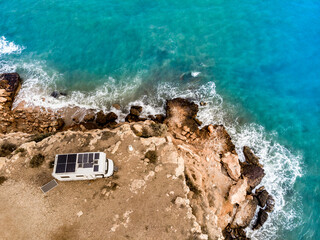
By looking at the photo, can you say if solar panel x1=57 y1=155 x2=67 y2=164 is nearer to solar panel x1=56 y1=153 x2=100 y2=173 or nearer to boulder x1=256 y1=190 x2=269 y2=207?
solar panel x1=56 y1=153 x2=100 y2=173

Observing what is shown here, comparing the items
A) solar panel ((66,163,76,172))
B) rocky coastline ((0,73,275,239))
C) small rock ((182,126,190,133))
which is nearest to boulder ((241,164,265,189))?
rocky coastline ((0,73,275,239))

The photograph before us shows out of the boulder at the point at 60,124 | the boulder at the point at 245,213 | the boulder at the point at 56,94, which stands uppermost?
the boulder at the point at 56,94

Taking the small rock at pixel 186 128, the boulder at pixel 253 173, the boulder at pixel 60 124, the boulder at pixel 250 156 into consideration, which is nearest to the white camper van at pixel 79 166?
the boulder at pixel 60 124

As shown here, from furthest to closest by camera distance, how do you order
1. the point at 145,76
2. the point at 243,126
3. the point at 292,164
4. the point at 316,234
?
the point at 145,76, the point at 243,126, the point at 292,164, the point at 316,234

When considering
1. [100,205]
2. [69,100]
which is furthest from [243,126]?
[69,100]

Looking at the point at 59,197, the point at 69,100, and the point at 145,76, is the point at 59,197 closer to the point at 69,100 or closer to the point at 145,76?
the point at 69,100

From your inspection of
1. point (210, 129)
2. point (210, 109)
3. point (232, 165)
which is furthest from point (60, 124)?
point (232, 165)

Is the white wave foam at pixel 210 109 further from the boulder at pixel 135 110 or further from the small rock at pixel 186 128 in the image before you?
the small rock at pixel 186 128
